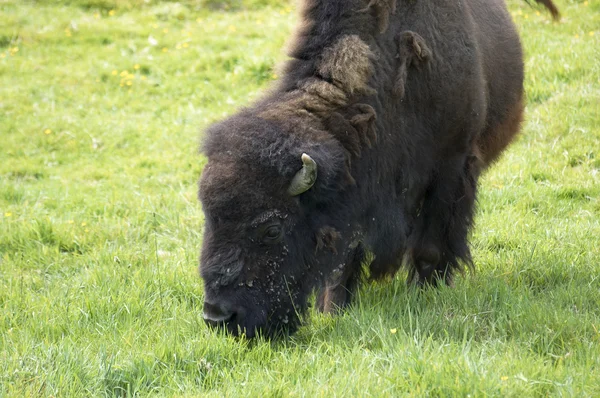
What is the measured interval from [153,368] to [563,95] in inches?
244

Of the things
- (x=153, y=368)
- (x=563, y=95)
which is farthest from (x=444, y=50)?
(x=563, y=95)

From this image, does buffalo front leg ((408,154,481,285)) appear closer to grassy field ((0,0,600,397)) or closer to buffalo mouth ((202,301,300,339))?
grassy field ((0,0,600,397))

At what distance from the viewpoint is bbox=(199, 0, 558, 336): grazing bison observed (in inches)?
158

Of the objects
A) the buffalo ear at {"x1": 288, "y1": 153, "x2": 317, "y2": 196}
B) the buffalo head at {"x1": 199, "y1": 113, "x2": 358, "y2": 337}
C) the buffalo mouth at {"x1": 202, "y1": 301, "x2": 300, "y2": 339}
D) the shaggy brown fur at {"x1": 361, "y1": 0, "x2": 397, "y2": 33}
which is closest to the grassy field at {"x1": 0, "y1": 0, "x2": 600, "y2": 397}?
the buffalo mouth at {"x1": 202, "y1": 301, "x2": 300, "y2": 339}

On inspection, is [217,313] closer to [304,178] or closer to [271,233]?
[271,233]

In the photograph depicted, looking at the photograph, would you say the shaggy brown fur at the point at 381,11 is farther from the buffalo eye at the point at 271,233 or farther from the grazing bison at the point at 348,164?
the buffalo eye at the point at 271,233

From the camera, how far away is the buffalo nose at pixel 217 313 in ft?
12.8

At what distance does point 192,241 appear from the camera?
6336 millimetres

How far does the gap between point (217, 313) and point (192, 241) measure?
97.2 inches

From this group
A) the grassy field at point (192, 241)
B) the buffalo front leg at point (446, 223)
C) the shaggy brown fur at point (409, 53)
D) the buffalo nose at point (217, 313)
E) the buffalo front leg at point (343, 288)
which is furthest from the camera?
the buffalo front leg at point (446, 223)

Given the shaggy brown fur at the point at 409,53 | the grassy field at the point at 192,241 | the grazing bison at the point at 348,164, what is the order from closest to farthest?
1. the grassy field at the point at 192,241
2. the grazing bison at the point at 348,164
3. the shaggy brown fur at the point at 409,53

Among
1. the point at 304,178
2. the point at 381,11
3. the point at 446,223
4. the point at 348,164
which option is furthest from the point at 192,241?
the point at 381,11

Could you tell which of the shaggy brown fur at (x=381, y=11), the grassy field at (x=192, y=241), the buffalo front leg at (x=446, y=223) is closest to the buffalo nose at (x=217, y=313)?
the grassy field at (x=192, y=241)

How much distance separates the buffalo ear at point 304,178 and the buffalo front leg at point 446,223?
4.31ft
